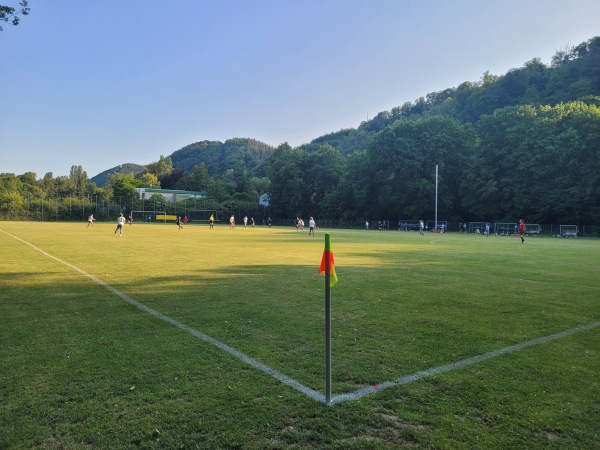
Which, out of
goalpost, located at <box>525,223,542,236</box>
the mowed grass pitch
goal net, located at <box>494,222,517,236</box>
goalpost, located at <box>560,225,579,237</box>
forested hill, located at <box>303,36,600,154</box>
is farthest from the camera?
forested hill, located at <box>303,36,600,154</box>

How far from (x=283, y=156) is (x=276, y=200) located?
10978 mm

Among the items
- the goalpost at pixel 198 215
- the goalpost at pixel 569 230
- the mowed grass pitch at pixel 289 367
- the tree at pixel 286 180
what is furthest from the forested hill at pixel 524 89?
the mowed grass pitch at pixel 289 367

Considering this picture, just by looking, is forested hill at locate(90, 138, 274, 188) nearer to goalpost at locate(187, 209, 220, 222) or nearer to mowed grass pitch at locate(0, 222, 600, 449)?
goalpost at locate(187, 209, 220, 222)

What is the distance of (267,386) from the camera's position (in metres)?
4.52

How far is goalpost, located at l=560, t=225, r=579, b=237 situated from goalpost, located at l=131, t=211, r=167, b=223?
3036 inches

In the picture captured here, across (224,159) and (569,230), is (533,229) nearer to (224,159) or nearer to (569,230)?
(569,230)

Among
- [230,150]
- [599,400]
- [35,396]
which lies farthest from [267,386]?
[230,150]

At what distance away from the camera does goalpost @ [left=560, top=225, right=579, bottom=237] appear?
54.0m

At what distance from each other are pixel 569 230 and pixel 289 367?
62.4 metres

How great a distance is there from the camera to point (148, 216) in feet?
312

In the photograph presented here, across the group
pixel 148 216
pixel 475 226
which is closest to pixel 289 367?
pixel 475 226

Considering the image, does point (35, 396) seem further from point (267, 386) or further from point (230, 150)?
point (230, 150)

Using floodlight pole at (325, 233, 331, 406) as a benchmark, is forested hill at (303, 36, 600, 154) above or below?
above

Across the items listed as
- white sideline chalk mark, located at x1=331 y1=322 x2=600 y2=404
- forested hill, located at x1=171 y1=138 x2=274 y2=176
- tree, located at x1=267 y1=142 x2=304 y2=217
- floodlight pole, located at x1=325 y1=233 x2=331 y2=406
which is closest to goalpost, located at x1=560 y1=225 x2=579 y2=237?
tree, located at x1=267 y1=142 x2=304 y2=217
